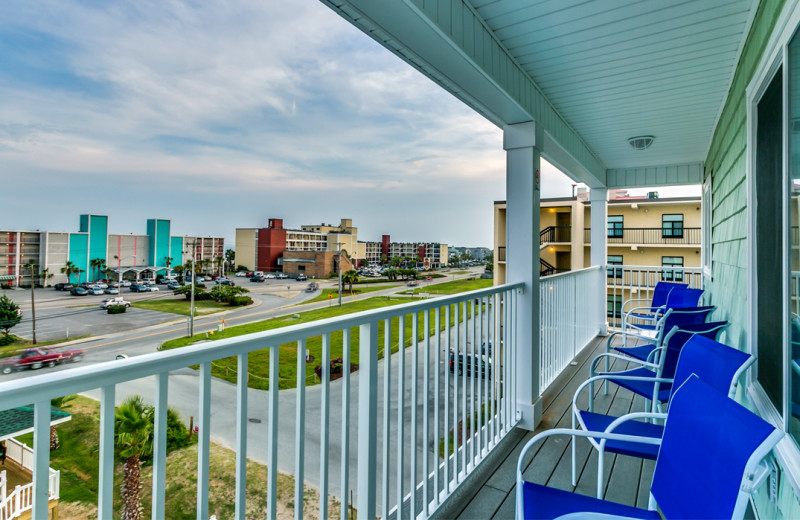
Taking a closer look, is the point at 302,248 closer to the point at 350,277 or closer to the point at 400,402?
the point at 350,277

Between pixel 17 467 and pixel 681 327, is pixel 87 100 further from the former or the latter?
pixel 681 327

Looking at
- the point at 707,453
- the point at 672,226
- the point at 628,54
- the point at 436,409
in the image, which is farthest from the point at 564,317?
the point at 672,226

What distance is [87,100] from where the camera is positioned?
8.07 feet

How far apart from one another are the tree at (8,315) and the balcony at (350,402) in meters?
0.99

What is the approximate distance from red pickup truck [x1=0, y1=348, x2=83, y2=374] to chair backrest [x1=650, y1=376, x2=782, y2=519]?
1.80 m

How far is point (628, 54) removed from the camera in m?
2.63

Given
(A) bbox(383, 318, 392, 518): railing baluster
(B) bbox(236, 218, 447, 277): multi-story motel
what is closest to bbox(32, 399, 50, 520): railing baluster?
(A) bbox(383, 318, 392, 518): railing baluster

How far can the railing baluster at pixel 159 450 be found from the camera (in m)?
0.83

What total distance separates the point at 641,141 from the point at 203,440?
5.11 m

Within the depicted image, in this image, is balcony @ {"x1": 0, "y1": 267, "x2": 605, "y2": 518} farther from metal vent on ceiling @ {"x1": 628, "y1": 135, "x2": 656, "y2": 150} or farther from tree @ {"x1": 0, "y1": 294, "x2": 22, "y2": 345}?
metal vent on ceiling @ {"x1": 628, "y1": 135, "x2": 656, "y2": 150}

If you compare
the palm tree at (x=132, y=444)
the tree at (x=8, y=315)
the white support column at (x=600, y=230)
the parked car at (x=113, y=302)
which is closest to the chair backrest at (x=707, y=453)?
the palm tree at (x=132, y=444)

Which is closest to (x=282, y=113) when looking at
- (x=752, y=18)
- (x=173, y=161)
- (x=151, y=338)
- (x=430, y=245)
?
(x=173, y=161)

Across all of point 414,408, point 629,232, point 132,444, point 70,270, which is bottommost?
point 414,408

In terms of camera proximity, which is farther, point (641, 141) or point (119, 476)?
point (641, 141)
